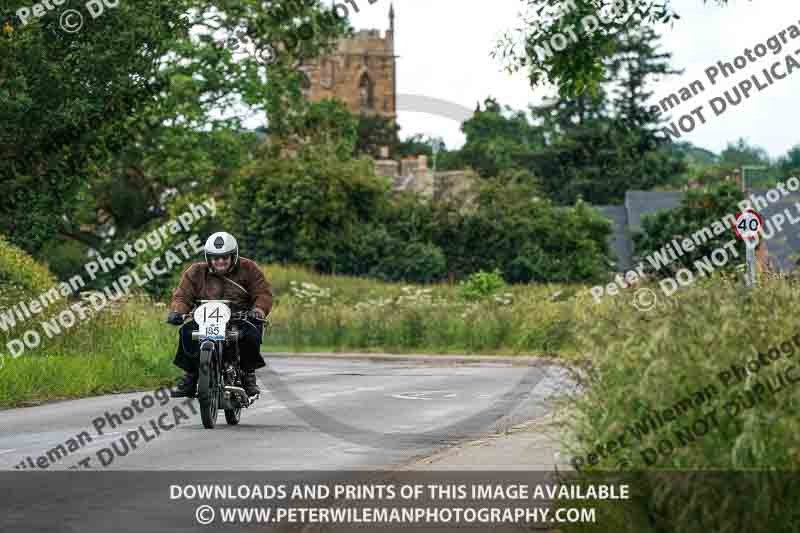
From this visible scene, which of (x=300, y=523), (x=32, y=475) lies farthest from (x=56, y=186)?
(x=300, y=523)

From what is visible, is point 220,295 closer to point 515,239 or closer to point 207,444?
point 207,444

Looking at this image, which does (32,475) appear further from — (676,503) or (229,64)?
(229,64)

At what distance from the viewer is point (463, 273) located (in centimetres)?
6944

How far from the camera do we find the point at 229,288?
1683cm

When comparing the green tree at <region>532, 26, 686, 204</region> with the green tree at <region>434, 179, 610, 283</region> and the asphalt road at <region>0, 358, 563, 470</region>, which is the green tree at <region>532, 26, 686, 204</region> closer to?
the green tree at <region>434, 179, 610, 283</region>

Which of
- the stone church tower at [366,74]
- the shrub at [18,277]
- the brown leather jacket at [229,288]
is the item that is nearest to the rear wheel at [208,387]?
the brown leather jacket at [229,288]

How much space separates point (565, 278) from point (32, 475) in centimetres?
5569

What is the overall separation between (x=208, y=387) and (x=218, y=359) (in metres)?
0.32

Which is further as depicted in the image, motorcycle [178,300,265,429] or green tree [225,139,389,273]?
green tree [225,139,389,273]

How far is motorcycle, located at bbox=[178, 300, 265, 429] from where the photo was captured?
16328 millimetres

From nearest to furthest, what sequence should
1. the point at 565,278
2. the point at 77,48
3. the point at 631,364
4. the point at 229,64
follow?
1. the point at 631,364
2. the point at 77,48
3. the point at 229,64
4. the point at 565,278

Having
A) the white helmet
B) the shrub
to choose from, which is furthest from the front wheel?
the shrub

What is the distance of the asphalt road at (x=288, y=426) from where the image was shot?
46.2 ft

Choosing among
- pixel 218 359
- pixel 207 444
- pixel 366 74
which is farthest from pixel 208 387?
pixel 366 74
